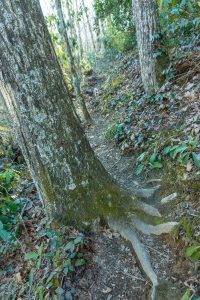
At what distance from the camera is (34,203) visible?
4.00 m

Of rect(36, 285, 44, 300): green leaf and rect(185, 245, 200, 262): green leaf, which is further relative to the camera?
rect(36, 285, 44, 300): green leaf

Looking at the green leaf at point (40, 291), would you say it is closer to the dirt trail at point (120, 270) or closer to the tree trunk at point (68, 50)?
the dirt trail at point (120, 270)

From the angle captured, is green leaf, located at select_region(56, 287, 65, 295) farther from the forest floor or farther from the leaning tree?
the leaning tree

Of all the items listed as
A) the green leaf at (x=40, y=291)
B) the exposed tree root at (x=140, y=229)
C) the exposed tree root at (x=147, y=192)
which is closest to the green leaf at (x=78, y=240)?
the exposed tree root at (x=140, y=229)

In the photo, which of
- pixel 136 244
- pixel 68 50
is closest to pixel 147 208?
pixel 136 244

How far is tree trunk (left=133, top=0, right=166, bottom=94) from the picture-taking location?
5078 millimetres

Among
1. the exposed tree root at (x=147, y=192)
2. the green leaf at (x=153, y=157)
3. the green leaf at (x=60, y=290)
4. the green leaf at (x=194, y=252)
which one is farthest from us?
the green leaf at (x=153, y=157)

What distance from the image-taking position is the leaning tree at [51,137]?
2.34 m

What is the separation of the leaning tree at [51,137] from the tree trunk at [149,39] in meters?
3.11

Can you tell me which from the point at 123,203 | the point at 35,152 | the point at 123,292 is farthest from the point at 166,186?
the point at 35,152

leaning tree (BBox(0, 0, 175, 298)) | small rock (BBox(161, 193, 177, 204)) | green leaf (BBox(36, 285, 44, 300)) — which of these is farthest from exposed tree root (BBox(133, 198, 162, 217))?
green leaf (BBox(36, 285, 44, 300))

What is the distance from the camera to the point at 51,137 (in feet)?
8.42

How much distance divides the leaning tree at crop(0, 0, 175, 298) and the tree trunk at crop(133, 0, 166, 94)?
3.11m

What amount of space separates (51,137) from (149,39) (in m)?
3.60
